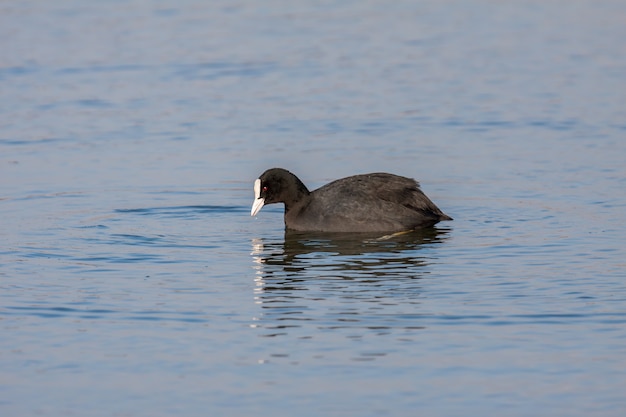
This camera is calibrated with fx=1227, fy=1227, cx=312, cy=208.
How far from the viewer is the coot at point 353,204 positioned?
11766 mm

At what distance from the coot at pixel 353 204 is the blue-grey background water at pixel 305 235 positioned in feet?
0.92

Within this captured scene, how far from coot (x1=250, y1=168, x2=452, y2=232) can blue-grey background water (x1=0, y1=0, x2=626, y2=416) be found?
28 cm

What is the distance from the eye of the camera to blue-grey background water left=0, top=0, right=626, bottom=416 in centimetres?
719

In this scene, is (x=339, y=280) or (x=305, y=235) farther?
(x=305, y=235)

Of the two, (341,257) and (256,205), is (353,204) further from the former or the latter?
(341,257)

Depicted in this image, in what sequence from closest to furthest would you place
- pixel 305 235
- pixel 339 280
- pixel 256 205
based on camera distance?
1. pixel 339 280
2. pixel 305 235
3. pixel 256 205

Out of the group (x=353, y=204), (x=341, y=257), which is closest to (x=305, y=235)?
(x=353, y=204)

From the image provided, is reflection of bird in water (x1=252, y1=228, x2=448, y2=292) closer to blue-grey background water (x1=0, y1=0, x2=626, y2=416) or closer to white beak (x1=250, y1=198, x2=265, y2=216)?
blue-grey background water (x1=0, y1=0, x2=626, y2=416)

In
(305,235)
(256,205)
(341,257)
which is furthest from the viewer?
(256,205)

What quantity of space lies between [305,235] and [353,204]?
546 millimetres

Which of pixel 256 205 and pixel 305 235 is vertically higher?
pixel 256 205

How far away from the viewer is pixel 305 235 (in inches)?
462

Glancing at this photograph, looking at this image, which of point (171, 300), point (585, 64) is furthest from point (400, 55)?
point (171, 300)

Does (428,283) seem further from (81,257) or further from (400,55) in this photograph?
(400,55)
